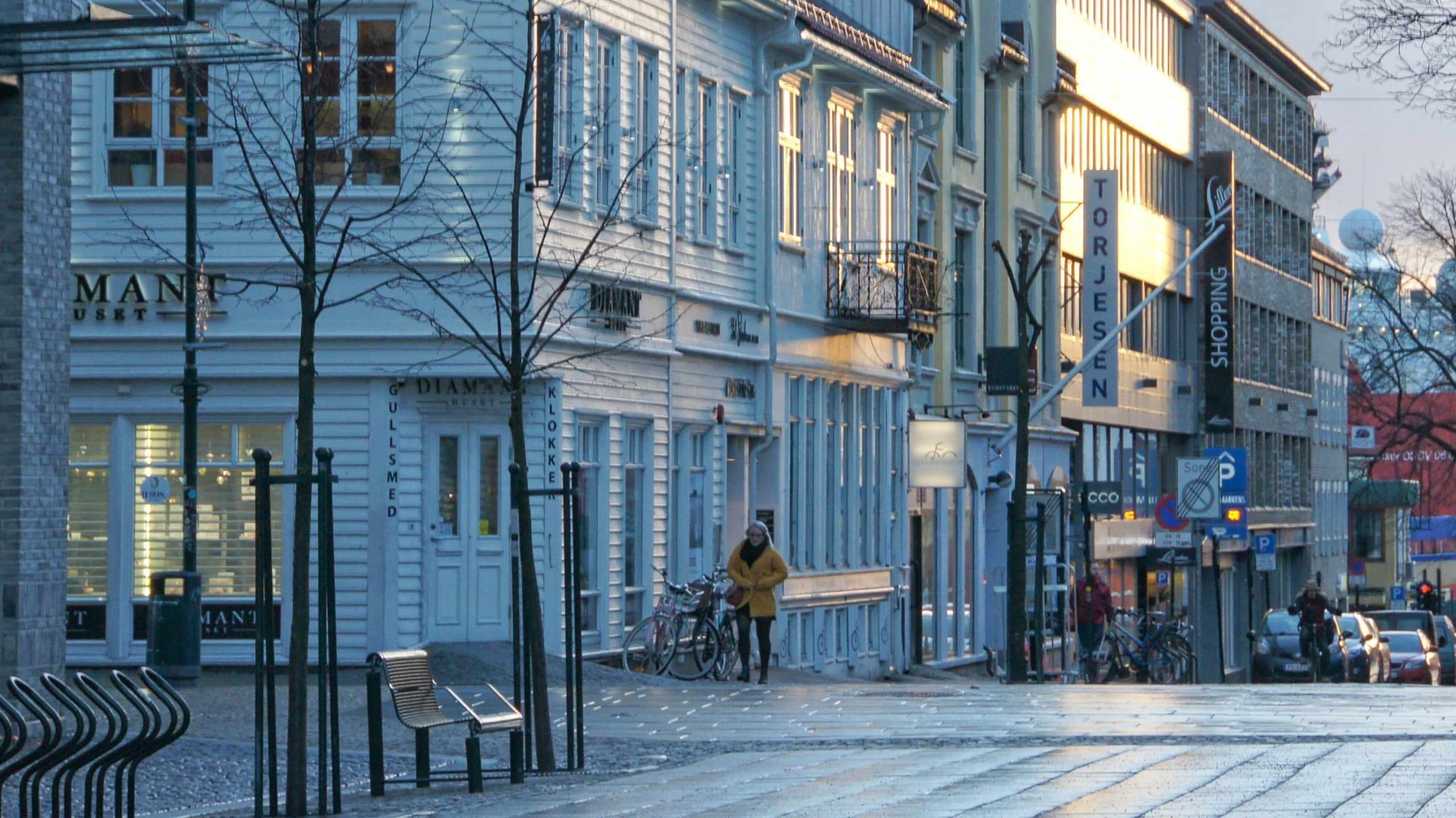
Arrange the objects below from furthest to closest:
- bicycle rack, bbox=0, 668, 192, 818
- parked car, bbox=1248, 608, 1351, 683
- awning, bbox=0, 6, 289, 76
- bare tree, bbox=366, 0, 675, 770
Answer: parked car, bbox=1248, 608, 1351, 683 < bare tree, bbox=366, 0, 675, 770 < awning, bbox=0, 6, 289, 76 < bicycle rack, bbox=0, 668, 192, 818

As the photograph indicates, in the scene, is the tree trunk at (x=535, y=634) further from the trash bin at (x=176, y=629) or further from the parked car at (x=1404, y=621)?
the parked car at (x=1404, y=621)

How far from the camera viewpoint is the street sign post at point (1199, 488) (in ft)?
169

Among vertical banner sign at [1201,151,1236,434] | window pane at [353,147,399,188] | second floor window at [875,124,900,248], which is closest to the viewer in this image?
window pane at [353,147,399,188]

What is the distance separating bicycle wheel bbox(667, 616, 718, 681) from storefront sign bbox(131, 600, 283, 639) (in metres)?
4.48

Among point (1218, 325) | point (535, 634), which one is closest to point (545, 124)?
point (535, 634)

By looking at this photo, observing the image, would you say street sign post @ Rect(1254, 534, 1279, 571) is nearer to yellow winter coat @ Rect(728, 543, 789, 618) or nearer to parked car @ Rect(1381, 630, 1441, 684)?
parked car @ Rect(1381, 630, 1441, 684)

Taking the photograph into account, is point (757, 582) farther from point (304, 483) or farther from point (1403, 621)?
point (1403, 621)

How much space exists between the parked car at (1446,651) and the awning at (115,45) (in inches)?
1524

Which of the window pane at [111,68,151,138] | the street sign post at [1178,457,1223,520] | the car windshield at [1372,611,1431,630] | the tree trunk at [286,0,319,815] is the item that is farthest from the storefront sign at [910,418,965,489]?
the tree trunk at [286,0,319,815]

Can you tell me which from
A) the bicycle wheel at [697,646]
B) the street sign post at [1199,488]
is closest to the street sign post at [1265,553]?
the street sign post at [1199,488]

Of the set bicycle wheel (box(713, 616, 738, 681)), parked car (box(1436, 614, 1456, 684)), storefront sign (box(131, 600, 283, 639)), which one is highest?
storefront sign (box(131, 600, 283, 639))

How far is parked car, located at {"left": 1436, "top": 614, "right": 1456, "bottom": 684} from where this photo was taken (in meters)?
54.6

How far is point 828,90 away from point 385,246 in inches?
508

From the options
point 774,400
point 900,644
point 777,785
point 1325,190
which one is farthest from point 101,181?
point 1325,190
